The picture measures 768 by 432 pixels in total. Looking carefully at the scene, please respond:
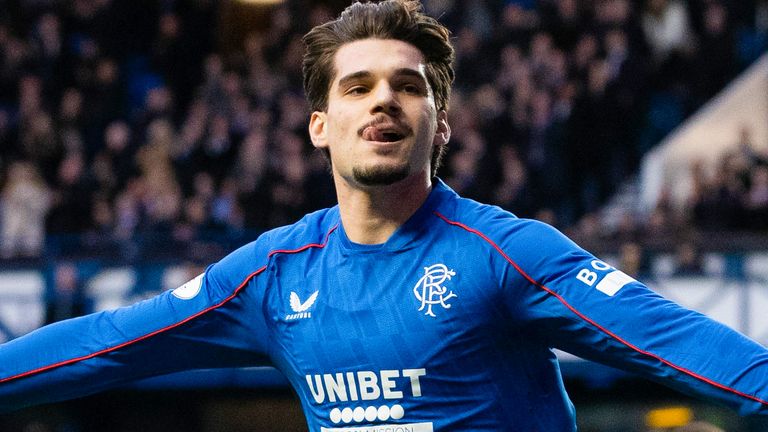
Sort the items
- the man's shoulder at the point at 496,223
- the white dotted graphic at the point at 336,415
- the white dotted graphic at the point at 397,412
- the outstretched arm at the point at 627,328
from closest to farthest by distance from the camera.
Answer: the outstretched arm at the point at 627,328 < the man's shoulder at the point at 496,223 < the white dotted graphic at the point at 397,412 < the white dotted graphic at the point at 336,415

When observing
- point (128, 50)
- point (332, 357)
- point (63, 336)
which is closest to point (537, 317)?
point (332, 357)

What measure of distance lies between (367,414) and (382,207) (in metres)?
0.62

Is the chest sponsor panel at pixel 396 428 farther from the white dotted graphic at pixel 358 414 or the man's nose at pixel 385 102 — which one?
the man's nose at pixel 385 102

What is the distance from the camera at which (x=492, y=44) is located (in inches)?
591

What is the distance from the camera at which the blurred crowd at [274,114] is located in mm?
13375

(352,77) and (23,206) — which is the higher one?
(352,77)

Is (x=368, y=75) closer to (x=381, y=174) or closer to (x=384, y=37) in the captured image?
(x=384, y=37)

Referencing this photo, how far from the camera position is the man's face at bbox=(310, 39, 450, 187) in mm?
3531

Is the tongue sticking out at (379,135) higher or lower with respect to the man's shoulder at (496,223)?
higher

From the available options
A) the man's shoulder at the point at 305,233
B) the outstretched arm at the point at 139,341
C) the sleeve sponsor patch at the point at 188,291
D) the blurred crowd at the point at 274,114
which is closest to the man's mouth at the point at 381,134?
the man's shoulder at the point at 305,233

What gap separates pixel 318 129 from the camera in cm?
387

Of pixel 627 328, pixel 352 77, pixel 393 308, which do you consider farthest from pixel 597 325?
pixel 352 77

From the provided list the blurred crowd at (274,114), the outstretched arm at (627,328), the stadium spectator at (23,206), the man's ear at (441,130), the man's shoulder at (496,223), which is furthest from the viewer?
the stadium spectator at (23,206)

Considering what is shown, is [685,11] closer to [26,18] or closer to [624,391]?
[624,391]
